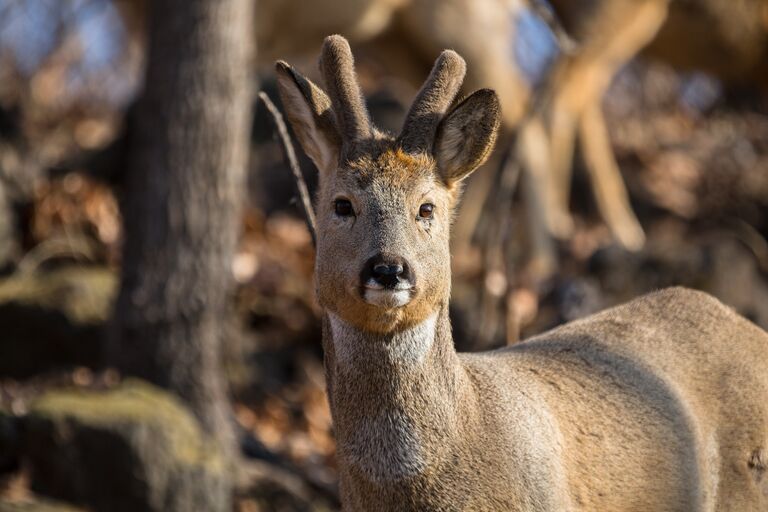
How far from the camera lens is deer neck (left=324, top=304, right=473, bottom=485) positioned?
4.70 meters

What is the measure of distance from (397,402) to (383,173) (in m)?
0.77

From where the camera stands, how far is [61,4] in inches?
596

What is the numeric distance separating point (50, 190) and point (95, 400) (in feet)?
13.2

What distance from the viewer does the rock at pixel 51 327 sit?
34.8 feet

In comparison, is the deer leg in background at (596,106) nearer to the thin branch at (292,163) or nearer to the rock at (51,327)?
the rock at (51,327)

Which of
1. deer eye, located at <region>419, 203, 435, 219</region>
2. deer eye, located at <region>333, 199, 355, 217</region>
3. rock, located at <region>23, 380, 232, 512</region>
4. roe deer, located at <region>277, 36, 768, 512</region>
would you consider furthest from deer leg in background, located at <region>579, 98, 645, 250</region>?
deer eye, located at <region>333, 199, 355, 217</region>

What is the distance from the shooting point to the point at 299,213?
10484 millimetres

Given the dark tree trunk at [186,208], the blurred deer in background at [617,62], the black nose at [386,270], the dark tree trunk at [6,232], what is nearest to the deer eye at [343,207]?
the black nose at [386,270]

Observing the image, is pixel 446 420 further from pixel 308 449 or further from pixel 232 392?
pixel 232 392

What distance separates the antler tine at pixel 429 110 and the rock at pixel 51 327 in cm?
601

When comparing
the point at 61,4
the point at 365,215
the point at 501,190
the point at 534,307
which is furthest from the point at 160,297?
the point at 61,4

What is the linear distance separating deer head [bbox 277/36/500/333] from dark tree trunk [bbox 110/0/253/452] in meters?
4.69

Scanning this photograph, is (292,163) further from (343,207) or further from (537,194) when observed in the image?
(537,194)

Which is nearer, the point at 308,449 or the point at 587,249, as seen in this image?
the point at 308,449
